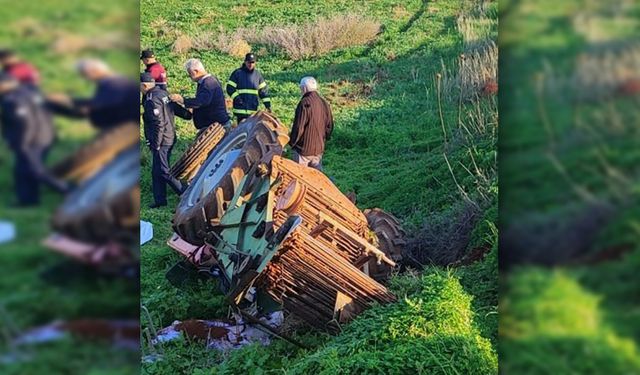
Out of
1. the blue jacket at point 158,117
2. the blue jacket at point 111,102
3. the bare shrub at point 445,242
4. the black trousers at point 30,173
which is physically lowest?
the bare shrub at point 445,242

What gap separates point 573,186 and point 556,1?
1.03 ft

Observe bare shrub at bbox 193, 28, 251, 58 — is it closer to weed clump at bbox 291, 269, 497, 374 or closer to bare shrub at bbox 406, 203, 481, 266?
bare shrub at bbox 406, 203, 481, 266

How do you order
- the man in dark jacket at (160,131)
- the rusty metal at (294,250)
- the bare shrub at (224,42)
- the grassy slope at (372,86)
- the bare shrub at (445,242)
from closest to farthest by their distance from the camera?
1. the rusty metal at (294,250)
2. the bare shrub at (445,242)
3. the man in dark jacket at (160,131)
4. the grassy slope at (372,86)
5. the bare shrub at (224,42)

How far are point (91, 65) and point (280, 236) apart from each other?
2.26 metres

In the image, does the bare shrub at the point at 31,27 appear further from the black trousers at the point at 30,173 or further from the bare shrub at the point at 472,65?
the bare shrub at the point at 472,65

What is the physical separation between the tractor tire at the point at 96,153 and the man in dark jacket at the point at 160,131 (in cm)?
474

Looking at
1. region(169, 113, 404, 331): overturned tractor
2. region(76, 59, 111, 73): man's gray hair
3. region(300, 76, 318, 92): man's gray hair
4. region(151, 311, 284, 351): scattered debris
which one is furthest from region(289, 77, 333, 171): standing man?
region(76, 59, 111, 73): man's gray hair

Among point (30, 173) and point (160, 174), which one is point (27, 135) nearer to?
point (30, 173)

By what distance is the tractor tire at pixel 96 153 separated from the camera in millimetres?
1071

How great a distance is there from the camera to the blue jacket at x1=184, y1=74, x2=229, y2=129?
6.32m

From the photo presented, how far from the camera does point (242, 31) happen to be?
304 inches

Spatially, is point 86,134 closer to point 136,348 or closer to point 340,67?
point 136,348

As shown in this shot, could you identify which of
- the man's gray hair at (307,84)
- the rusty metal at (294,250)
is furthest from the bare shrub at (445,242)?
the man's gray hair at (307,84)

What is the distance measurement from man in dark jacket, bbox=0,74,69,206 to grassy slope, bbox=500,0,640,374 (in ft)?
2.46
